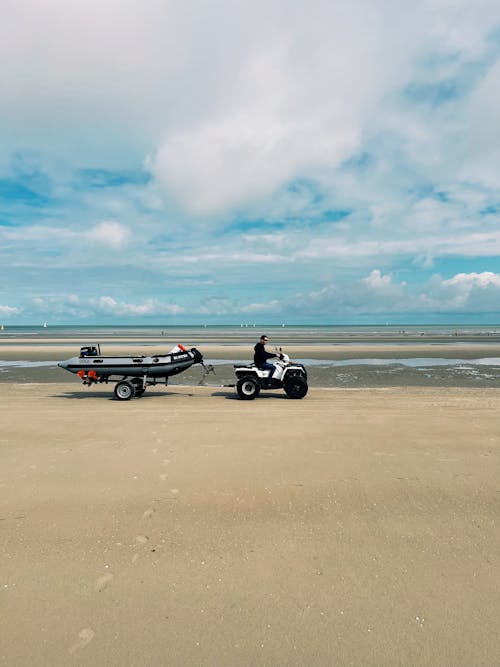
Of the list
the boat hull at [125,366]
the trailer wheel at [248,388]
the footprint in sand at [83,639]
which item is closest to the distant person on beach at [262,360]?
Result: the trailer wheel at [248,388]

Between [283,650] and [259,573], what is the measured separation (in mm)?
977

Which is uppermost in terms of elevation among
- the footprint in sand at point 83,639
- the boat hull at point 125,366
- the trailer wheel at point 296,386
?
the boat hull at point 125,366

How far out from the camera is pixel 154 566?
14.3ft

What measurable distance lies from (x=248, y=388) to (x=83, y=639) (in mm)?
Result: 10593

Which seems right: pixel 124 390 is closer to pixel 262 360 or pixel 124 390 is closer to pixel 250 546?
pixel 262 360

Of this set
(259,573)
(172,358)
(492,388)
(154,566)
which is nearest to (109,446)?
(154,566)

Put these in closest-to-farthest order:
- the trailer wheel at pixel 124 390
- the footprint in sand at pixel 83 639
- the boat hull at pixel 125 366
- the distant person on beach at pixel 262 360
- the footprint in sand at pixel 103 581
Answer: the footprint in sand at pixel 83 639, the footprint in sand at pixel 103 581, the trailer wheel at pixel 124 390, the distant person on beach at pixel 262 360, the boat hull at pixel 125 366

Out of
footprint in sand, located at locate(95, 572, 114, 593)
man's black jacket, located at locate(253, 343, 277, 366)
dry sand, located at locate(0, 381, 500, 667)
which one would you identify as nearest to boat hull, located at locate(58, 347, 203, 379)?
man's black jacket, located at locate(253, 343, 277, 366)

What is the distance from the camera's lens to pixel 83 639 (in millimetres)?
3402

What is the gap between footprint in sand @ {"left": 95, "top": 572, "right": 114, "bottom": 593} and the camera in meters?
4.02

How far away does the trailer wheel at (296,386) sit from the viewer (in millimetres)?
14047

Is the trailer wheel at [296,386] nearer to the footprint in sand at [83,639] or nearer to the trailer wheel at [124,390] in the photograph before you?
the trailer wheel at [124,390]

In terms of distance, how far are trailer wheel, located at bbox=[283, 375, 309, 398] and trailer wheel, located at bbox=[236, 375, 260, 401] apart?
98cm

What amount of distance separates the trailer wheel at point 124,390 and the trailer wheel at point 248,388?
132 inches
